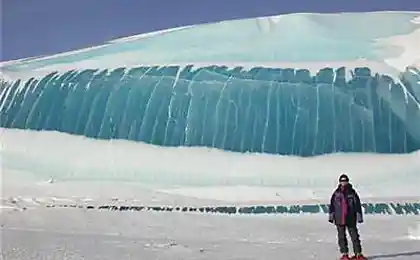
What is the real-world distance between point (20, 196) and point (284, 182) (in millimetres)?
7864

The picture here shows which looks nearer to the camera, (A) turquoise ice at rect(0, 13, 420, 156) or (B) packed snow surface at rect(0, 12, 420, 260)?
(B) packed snow surface at rect(0, 12, 420, 260)

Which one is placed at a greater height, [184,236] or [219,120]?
[219,120]

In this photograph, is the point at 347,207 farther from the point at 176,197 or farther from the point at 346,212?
the point at 176,197

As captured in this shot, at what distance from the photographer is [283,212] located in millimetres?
16703

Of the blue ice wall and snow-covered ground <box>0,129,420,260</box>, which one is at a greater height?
the blue ice wall

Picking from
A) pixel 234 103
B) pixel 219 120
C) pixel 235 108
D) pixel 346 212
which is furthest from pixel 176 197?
pixel 346 212

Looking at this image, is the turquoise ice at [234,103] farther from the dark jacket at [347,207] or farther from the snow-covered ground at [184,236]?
the dark jacket at [347,207]

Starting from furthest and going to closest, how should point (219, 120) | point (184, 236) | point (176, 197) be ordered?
point (219, 120)
point (176, 197)
point (184, 236)

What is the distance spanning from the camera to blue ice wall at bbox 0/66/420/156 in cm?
2331

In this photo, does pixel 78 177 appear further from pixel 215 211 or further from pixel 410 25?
pixel 410 25

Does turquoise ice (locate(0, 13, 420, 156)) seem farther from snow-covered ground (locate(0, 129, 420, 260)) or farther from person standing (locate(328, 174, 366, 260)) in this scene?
person standing (locate(328, 174, 366, 260))

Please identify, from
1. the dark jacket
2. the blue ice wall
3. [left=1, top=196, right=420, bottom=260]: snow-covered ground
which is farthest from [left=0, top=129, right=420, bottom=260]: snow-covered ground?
the dark jacket

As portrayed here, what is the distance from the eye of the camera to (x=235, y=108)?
79.3 feet

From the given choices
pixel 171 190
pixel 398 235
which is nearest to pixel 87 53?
pixel 171 190
